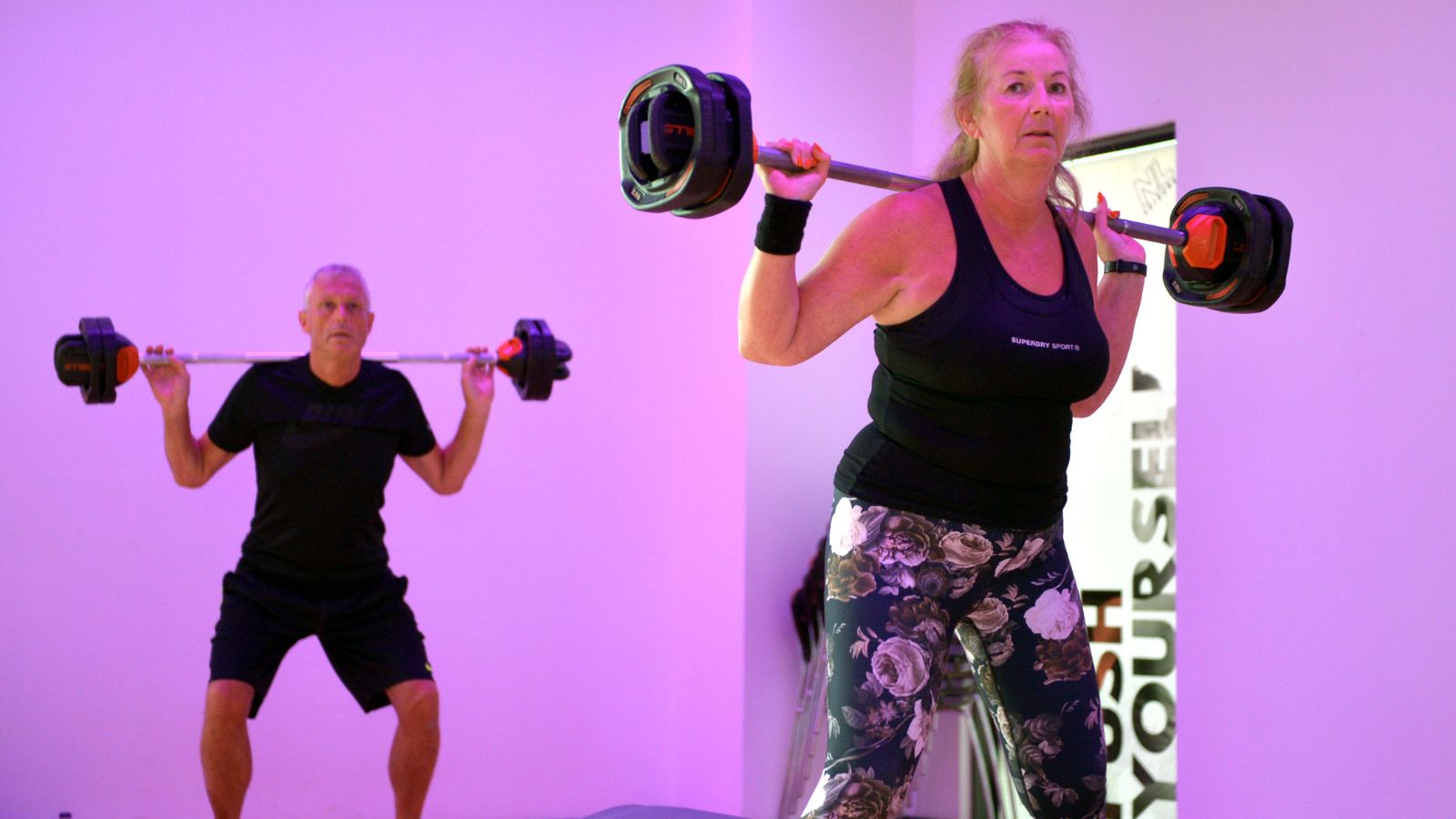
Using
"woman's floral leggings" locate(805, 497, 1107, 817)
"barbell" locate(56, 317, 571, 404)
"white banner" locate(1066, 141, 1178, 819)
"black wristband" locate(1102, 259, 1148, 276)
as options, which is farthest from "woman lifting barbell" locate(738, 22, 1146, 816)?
"white banner" locate(1066, 141, 1178, 819)

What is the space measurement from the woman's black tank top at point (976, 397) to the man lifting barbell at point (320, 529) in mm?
1770

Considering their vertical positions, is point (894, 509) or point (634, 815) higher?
point (894, 509)

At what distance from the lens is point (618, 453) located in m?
4.73

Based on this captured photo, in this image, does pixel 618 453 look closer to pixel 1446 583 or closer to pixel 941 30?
pixel 941 30

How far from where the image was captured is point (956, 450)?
1884 mm

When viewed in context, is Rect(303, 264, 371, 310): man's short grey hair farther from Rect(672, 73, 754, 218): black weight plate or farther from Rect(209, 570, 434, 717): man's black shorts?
Rect(672, 73, 754, 218): black weight plate

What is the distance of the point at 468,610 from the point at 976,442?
2.86m

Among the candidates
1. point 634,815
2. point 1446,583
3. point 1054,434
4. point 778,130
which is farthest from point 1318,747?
point 778,130

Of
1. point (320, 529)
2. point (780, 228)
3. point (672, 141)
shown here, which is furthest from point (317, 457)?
point (780, 228)

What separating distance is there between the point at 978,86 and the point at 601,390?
2.79m

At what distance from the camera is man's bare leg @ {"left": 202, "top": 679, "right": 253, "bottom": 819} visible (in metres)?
3.19

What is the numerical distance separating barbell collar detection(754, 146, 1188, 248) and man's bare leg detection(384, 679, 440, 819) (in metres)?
1.78

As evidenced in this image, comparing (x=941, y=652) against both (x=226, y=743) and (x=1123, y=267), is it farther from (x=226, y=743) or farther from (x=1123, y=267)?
(x=226, y=743)

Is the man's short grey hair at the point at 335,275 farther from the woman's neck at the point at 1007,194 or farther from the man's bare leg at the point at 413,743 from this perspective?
the woman's neck at the point at 1007,194
